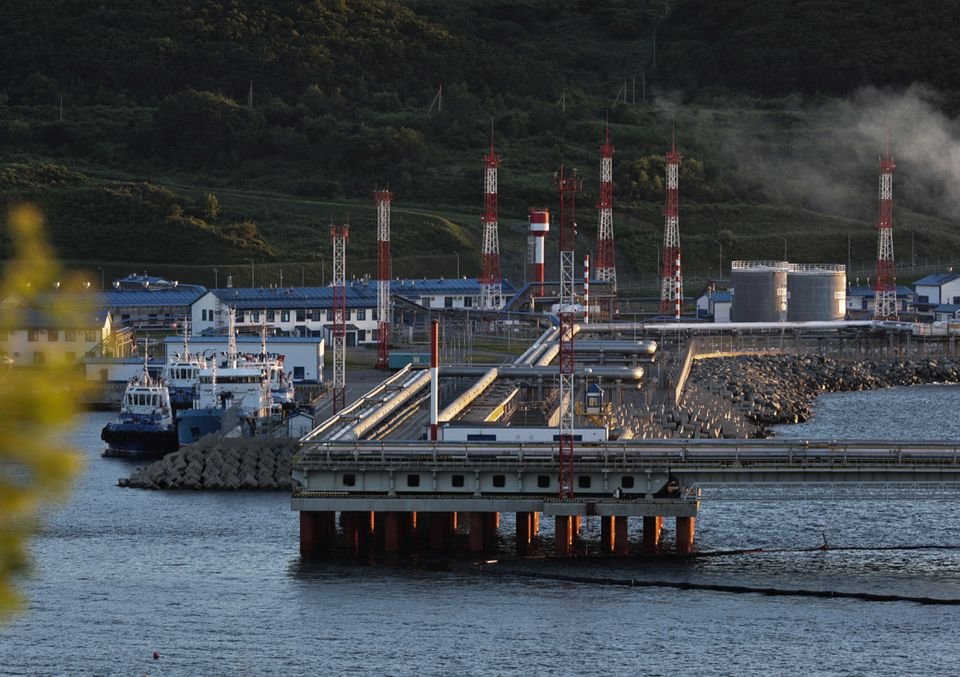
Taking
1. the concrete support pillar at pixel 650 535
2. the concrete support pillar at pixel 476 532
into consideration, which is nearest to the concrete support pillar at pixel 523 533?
the concrete support pillar at pixel 476 532

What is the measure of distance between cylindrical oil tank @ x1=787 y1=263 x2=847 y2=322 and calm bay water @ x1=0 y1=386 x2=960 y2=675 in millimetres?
38122

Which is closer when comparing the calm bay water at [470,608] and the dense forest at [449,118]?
the calm bay water at [470,608]

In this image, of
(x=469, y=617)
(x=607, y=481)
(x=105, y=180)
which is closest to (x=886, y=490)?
(x=607, y=481)

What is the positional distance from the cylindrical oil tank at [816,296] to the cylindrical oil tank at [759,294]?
1.03 metres

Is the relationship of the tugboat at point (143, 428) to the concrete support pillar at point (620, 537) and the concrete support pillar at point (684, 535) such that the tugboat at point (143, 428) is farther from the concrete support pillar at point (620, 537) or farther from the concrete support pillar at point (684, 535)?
the concrete support pillar at point (684, 535)

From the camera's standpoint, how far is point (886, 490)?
28359mm

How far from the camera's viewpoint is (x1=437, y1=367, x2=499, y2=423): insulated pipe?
34688mm

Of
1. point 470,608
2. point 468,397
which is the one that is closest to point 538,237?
point 468,397

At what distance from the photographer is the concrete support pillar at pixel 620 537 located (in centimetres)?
2806

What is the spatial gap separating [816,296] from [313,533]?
147ft

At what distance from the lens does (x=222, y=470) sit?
37.2m

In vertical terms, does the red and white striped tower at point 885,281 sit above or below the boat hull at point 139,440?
above

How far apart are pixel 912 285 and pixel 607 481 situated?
57.5 meters

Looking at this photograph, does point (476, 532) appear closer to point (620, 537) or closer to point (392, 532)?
point (392, 532)
